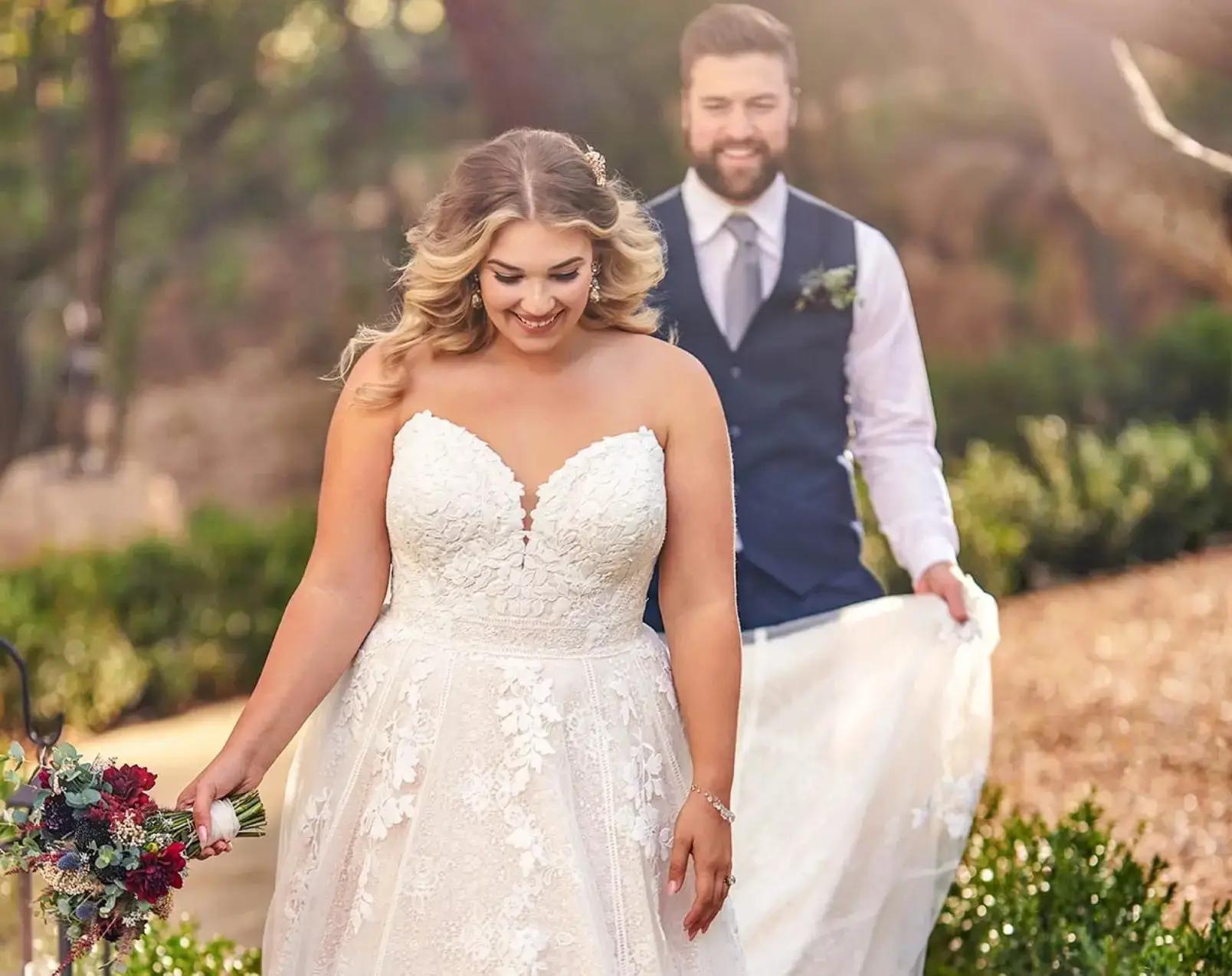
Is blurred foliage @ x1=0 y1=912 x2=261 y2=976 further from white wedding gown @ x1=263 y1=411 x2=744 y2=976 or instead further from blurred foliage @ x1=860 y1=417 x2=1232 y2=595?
blurred foliage @ x1=860 y1=417 x2=1232 y2=595

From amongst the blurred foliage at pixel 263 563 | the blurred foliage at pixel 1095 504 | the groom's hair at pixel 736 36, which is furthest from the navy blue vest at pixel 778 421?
the blurred foliage at pixel 1095 504

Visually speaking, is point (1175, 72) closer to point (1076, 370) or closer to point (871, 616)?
point (1076, 370)

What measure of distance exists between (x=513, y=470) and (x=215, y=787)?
73 centimetres

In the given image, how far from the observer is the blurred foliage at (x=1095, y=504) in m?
10.8

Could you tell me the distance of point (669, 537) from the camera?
3.12m

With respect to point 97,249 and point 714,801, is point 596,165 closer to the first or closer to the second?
point 714,801

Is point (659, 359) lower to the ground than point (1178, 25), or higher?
lower

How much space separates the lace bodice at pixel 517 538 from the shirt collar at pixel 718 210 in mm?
1405

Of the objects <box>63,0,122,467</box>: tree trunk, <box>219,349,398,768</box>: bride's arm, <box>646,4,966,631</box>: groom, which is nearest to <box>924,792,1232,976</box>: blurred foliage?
<box>646,4,966,631</box>: groom

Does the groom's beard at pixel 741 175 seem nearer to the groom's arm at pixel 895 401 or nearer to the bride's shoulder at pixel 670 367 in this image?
the groom's arm at pixel 895 401

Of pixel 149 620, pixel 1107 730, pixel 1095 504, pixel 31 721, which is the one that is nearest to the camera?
pixel 31 721

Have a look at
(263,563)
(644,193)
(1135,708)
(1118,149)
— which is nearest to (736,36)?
(1118,149)

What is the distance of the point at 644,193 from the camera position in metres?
11.8

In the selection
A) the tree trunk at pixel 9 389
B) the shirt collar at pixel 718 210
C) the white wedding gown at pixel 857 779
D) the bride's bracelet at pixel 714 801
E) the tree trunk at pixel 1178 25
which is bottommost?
the tree trunk at pixel 9 389
